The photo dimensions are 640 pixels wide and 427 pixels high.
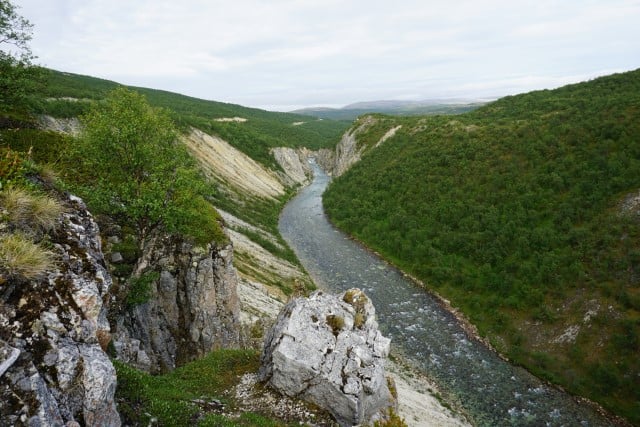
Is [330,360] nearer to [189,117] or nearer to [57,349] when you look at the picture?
[57,349]

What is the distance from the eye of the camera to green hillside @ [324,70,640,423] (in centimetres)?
2848

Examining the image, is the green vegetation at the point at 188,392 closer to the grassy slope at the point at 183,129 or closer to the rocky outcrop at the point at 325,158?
the grassy slope at the point at 183,129

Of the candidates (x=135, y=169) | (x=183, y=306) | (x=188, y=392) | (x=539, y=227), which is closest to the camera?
(x=188, y=392)

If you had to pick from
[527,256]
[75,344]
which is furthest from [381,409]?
[527,256]

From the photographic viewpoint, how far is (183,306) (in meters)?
20.3

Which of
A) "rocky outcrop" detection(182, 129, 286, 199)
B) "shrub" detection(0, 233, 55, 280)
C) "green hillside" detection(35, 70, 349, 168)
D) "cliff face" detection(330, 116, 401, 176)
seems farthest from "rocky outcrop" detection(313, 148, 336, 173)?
"shrub" detection(0, 233, 55, 280)

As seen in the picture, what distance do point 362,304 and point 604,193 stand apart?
3456 cm

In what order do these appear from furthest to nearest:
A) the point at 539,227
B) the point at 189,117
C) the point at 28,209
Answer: the point at 189,117
the point at 539,227
the point at 28,209

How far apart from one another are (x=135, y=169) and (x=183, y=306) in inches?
311

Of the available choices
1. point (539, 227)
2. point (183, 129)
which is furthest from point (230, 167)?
point (539, 227)

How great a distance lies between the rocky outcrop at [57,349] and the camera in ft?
21.4

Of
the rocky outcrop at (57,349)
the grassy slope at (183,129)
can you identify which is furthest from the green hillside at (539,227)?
the rocky outcrop at (57,349)

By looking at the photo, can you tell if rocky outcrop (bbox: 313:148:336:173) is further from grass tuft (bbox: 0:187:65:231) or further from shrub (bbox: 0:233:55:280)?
shrub (bbox: 0:233:55:280)

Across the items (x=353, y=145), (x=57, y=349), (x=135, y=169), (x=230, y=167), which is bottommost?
(x=57, y=349)
